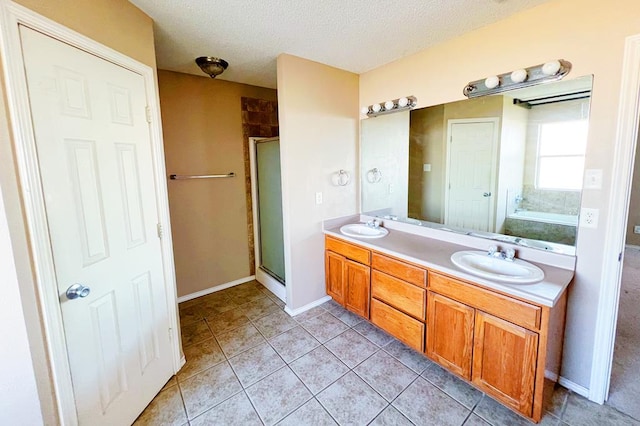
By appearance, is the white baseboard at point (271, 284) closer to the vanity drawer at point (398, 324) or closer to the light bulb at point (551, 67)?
the vanity drawer at point (398, 324)

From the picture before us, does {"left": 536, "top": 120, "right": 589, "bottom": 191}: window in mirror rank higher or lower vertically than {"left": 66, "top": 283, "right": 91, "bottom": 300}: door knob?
higher

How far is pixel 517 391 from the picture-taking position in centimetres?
149

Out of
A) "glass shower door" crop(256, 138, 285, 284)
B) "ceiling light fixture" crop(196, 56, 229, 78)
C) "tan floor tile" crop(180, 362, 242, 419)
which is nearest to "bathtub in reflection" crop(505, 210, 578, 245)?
"glass shower door" crop(256, 138, 285, 284)

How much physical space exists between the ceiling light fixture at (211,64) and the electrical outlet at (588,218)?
2.84 meters

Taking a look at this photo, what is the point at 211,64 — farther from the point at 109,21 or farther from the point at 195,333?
the point at 195,333

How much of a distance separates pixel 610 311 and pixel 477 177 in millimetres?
1081

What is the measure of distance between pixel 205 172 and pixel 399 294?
230cm

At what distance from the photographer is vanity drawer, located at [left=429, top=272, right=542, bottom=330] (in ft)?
4.62

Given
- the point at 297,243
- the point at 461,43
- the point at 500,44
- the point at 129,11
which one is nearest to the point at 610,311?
the point at 500,44

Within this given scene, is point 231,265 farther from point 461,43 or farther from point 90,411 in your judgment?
point 461,43

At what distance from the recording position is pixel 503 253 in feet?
6.09

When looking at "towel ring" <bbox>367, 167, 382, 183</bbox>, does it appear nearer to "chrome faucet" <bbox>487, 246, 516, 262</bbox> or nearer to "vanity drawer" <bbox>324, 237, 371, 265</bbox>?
"vanity drawer" <bbox>324, 237, 371, 265</bbox>

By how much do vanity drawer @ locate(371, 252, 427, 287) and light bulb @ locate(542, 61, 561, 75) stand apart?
54.1 inches

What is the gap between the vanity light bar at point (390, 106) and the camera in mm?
2401
